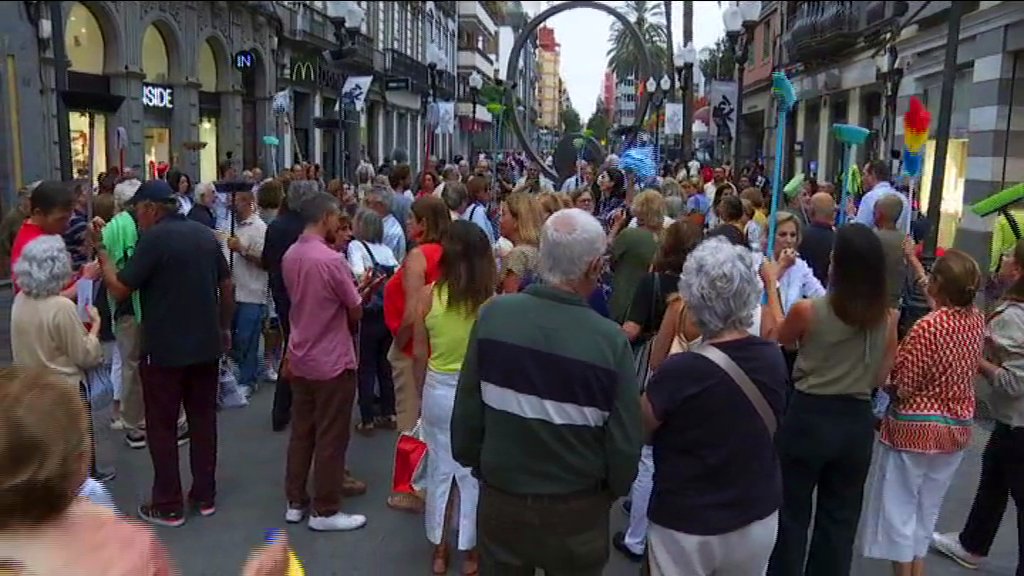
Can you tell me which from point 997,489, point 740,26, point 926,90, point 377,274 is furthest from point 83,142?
point 997,489

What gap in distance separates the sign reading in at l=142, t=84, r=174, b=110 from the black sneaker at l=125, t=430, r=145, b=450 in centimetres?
1485

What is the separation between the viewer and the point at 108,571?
62.6 inches

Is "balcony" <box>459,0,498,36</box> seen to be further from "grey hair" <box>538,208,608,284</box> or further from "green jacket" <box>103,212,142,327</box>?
"grey hair" <box>538,208,608,284</box>

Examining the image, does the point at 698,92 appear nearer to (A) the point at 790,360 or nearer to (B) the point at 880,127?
(B) the point at 880,127

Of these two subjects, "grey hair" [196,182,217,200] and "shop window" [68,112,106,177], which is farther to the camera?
"shop window" [68,112,106,177]

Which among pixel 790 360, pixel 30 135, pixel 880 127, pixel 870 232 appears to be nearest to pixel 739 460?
pixel 870 232

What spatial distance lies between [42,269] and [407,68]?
130ft

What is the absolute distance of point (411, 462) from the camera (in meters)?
4.71

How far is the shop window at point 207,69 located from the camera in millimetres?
22536

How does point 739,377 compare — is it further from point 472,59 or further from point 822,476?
point 472,59

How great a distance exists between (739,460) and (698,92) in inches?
2017

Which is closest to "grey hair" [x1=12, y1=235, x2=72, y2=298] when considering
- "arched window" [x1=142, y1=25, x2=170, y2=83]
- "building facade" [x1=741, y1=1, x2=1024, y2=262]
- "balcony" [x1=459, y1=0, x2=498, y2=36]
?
"building facade" [x1=741, y1=1, x2=1024, y2=262]

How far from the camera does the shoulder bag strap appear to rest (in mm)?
2795

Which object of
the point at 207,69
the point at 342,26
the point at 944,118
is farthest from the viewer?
the point at 207,69
